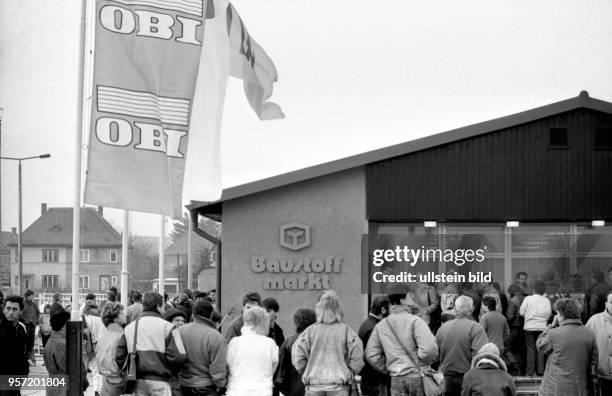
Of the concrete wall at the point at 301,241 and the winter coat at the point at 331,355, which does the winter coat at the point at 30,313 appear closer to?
the concrete wall at the point at 301,241

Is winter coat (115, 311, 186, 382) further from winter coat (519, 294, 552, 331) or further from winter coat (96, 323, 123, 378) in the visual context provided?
winter coat (519, 294, 552, 331)

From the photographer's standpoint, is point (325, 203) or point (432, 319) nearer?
point (432, 319)

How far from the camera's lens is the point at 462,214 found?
23.6 m

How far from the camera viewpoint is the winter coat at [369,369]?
13422 millimetres

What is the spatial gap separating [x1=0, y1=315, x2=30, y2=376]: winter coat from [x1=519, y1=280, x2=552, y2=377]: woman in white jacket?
10.8 m

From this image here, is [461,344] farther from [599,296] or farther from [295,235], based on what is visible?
[295,235]

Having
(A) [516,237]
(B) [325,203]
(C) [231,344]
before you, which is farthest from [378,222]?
(C) [231,344]

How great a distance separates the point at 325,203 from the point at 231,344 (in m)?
11.3

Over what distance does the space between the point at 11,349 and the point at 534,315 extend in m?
11.2

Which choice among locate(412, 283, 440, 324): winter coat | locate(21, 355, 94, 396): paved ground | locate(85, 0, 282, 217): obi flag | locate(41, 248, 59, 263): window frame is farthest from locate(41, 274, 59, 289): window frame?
locate(85, 0, 282, 217): obi flag

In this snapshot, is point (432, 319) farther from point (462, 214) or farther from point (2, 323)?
point (2, 323)

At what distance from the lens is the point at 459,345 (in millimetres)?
14344

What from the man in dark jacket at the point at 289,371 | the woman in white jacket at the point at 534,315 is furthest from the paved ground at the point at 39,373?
the woman in white jacket at the point at 534,315

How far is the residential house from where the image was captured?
106 meters
